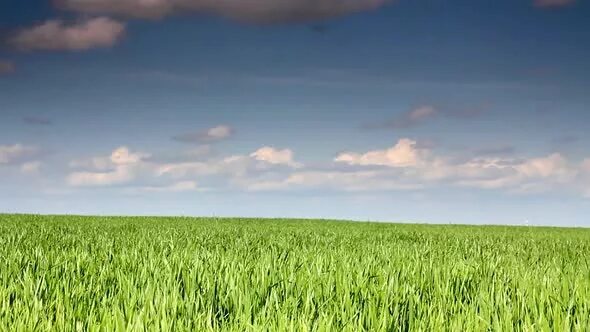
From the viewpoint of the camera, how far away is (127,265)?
7.12 m

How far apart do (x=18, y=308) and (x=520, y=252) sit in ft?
37.3

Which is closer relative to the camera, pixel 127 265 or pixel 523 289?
pixel 523 289

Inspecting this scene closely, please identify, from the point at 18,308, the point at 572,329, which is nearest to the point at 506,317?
the point at 572,329

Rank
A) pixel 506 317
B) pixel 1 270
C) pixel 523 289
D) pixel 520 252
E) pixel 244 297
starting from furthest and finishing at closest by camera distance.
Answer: pixel 520 252
pixel 1 270
pixel 523 289
pixel 244 297
pixel 506 317

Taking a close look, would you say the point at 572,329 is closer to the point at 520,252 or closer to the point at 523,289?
the point at 523,289

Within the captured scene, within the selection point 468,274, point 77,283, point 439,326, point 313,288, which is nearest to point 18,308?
point 77,283

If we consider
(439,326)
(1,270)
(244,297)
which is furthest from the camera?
(1,270)

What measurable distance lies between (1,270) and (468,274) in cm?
523

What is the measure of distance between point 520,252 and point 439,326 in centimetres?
1027

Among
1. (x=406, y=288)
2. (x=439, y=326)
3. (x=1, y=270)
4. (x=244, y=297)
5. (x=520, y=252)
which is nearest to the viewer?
(x=439, y=326)

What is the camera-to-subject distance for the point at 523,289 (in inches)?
220

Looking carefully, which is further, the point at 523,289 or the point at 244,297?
the point at 523,289

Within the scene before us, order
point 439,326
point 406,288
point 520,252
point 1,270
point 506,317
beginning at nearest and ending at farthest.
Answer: point 439,326
point 506,317
point 406,288
point 1,270
point 520,252

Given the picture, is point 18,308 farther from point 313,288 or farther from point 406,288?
point 406,288
